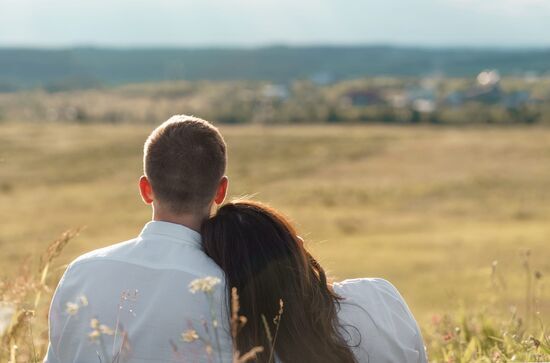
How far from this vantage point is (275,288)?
2871 millimetres

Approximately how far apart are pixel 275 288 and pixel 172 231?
42cm

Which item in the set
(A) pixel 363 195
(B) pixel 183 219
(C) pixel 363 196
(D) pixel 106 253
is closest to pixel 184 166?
(B) pixel 183 219

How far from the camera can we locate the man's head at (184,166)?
3096mm

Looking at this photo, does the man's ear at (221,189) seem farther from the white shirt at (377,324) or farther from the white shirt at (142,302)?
the white shirt at (377,324)

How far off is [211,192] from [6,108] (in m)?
138

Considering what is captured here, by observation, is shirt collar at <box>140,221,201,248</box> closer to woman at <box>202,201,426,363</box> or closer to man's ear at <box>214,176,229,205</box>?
woman at <box>202,201,426,363</box>

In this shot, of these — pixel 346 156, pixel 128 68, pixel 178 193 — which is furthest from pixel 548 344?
pixel 128 68

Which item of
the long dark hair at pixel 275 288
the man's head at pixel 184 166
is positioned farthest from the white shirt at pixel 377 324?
the man's head at pixel 184 166

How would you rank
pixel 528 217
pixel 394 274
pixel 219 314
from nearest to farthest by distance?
pixel 219 314
pixel 394 274
pixel 528 217

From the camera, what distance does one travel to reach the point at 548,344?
11.1 feet

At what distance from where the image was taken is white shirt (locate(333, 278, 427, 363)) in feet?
10.4

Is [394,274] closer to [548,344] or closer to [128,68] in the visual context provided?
[548,344]

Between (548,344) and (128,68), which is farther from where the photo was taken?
(128,68)

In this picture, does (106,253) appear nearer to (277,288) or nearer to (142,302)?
(142,302)
